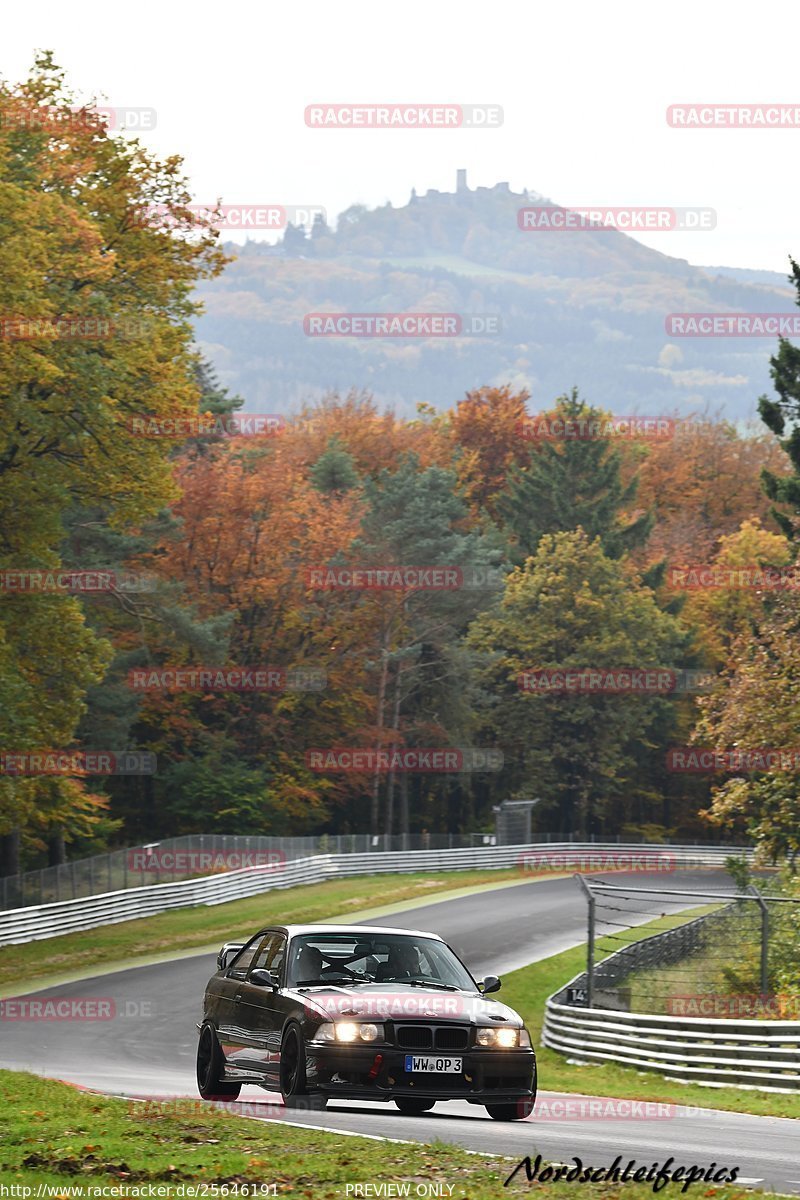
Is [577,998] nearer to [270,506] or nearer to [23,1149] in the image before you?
[23,1149]

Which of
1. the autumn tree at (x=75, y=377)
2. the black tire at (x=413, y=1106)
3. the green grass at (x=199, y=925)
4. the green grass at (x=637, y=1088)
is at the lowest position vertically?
the green grass at (x=199, y=925)

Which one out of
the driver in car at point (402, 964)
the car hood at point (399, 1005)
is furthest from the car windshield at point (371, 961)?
the car hood at point (399, 1005)

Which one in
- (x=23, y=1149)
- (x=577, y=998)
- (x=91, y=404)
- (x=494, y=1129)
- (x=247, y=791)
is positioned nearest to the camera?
(x=23, y=1149)

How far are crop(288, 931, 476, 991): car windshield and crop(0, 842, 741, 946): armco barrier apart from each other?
86.4 ft

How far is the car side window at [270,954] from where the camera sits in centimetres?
1398

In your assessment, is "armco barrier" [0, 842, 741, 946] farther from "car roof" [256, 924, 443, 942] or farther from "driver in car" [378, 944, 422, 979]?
"driver in car" [378, 944, 422, 979]

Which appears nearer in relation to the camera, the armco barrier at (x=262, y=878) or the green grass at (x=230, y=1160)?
the green grass at (x=230, y=1160)

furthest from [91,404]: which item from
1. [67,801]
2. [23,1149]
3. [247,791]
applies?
[247,791]

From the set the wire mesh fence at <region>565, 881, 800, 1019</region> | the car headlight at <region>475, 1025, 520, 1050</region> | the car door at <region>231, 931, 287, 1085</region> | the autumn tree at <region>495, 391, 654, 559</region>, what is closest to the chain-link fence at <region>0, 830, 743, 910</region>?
the wire mesh fence at <region>565, 881, 800, 1019</region>

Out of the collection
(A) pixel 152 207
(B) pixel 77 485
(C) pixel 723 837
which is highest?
(A) pixel 152 207

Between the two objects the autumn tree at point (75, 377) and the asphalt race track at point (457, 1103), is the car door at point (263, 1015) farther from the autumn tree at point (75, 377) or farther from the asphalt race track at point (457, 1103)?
the autumn tree at point (75, 377)

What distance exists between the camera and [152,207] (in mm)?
38844

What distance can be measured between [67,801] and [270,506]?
1187 inches

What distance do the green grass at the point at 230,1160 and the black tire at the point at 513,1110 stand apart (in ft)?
1.68
